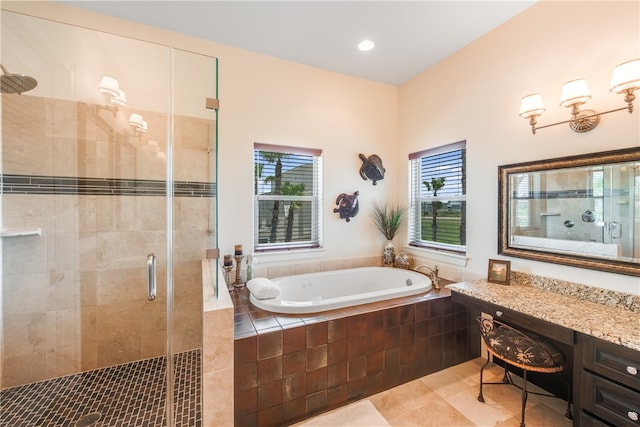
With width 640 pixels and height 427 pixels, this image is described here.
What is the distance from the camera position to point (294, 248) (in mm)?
2930

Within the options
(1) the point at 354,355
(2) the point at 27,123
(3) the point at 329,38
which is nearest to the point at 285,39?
(3) the point at 329,38

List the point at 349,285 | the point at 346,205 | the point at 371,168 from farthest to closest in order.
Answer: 1. the point at 371,168
2. the point at 346,205
3. the point at 349,285

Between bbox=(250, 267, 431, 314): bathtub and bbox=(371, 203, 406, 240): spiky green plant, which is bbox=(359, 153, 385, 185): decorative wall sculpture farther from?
bbox=(250, 267, 431, 314): bathtub

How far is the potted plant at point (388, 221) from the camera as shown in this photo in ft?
10.6

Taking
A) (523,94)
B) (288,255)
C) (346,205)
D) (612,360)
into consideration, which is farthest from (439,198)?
(612,360)

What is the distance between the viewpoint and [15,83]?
6.06 feet

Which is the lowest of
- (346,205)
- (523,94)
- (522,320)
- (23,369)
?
(23,369)

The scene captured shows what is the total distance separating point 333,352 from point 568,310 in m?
1.49

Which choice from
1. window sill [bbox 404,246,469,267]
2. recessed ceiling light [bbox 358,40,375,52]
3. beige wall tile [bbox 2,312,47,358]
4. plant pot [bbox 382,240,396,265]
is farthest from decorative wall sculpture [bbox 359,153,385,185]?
beige wall tile [bbox 2,312,47,358]

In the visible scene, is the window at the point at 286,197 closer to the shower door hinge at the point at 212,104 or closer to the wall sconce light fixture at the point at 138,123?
the shower door hinge at the point at 212,104

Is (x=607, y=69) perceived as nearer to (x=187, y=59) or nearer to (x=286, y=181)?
(x=286, y=181)

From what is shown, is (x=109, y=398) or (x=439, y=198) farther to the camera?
(x=439, y=198)

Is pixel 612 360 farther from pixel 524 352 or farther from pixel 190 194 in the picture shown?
pixel 190 194

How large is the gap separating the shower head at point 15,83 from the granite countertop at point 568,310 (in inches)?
138
